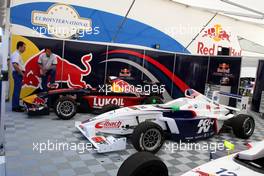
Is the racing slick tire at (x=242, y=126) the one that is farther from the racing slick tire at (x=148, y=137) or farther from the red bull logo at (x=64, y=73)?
the red bull logo at (x=64, y=73)

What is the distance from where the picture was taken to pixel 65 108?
616 centimetres

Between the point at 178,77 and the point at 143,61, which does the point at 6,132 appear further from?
the point at 178,77

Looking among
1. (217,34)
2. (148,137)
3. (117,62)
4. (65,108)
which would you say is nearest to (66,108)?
(65,108)

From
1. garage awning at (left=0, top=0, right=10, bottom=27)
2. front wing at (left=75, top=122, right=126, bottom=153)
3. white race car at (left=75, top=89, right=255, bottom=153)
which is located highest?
garage awning at (left=0, top=0, right=10, bottom=27)

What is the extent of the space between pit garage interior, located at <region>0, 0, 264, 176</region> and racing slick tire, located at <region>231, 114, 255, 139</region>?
0.44ft

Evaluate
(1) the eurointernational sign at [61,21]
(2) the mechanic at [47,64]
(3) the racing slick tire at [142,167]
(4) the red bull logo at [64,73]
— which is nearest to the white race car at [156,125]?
(3) the racing slick tire at [142,167]

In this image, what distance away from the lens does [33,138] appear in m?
4.75

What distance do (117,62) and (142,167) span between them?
5.22m

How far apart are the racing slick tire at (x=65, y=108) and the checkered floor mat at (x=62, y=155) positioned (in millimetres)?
345

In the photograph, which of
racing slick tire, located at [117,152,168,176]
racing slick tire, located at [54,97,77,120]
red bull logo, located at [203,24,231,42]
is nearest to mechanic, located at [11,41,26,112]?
racing slick tire, located at [54,97,77,120]

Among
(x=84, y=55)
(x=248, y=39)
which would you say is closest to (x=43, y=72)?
(x=84, y=55)

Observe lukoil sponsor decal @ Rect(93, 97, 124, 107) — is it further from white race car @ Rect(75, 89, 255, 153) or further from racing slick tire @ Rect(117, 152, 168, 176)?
racing slick tire @ Rect(117, 152, 168, 176)

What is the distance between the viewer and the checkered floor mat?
3.62 metres

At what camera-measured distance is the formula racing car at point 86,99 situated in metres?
6.10
